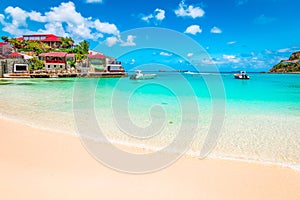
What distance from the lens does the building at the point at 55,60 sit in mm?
41506

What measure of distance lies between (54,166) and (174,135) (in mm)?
3068

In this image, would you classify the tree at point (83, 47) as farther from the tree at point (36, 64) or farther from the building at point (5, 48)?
the building at point (5, 48)

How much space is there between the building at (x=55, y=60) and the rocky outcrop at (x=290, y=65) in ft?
363

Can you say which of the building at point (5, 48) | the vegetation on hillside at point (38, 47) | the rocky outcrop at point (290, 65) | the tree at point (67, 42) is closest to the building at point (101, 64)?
the vegetation on hillside at point (38, 47)

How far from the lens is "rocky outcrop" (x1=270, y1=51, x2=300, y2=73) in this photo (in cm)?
10504

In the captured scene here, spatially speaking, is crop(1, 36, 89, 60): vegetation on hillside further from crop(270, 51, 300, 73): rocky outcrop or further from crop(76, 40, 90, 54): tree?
crop(270, 51, 300, 73): rocky outcrop

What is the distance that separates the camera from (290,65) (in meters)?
109

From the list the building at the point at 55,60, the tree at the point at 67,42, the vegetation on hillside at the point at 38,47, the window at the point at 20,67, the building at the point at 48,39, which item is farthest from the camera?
the building at the point at 48,39

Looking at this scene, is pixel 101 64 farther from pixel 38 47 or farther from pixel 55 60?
pixel 38 47

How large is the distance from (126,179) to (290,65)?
431ft

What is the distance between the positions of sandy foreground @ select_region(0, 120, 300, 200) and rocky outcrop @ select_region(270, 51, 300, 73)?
12508 centimetres

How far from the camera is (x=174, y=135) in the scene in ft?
17.3

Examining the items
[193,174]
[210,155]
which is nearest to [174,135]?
[210,155]

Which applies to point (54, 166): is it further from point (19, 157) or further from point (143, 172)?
point (143, 172)
